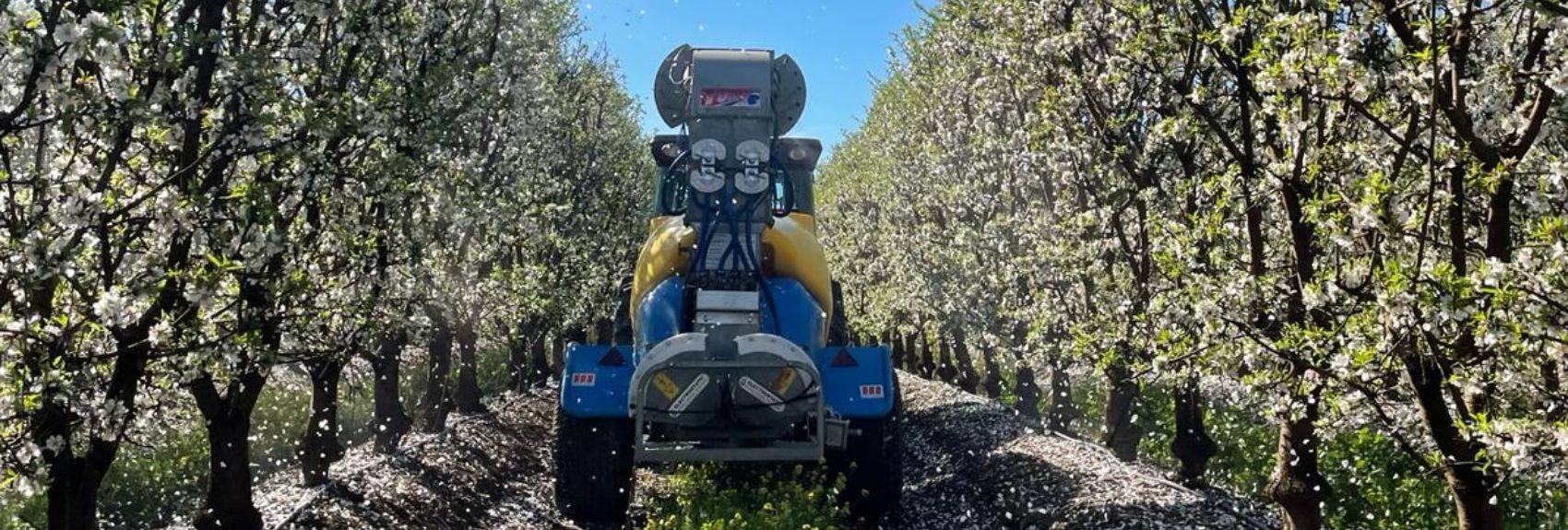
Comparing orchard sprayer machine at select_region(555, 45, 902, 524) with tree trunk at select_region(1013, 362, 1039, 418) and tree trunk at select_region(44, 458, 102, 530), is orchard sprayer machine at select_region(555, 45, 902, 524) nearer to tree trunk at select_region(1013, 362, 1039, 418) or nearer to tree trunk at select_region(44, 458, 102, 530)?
tree trunk at select_region(44, 458, 102, 530)

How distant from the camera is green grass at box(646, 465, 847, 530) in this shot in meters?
9.47

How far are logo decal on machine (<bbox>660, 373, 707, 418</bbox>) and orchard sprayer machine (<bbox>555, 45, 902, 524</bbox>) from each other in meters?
0.01

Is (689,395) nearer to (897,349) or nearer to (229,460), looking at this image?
(229,460)

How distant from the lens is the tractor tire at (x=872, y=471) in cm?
1132

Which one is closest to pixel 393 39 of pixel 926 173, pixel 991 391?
pixel 926 173

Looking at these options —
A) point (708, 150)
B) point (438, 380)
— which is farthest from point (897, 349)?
point (708, 150)

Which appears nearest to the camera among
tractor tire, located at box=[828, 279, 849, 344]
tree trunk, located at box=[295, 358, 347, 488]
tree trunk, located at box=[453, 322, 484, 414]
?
tree trunk, located at box=[295, 358, 347, 488]

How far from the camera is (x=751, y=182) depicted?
33.1 ft

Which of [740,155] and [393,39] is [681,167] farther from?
[393,39]

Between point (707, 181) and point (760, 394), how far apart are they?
1.99 m

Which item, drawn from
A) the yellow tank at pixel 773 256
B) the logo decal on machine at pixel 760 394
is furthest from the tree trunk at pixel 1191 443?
the logo decal on machine at pixel 760 394

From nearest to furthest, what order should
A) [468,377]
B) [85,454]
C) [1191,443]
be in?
[85,454] < [1191,443] < [468,377]

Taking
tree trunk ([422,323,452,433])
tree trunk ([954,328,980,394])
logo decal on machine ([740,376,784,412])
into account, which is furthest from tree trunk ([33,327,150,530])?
tree trunk ([954,328,980,394])

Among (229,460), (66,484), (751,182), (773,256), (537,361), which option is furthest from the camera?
(537,361)
